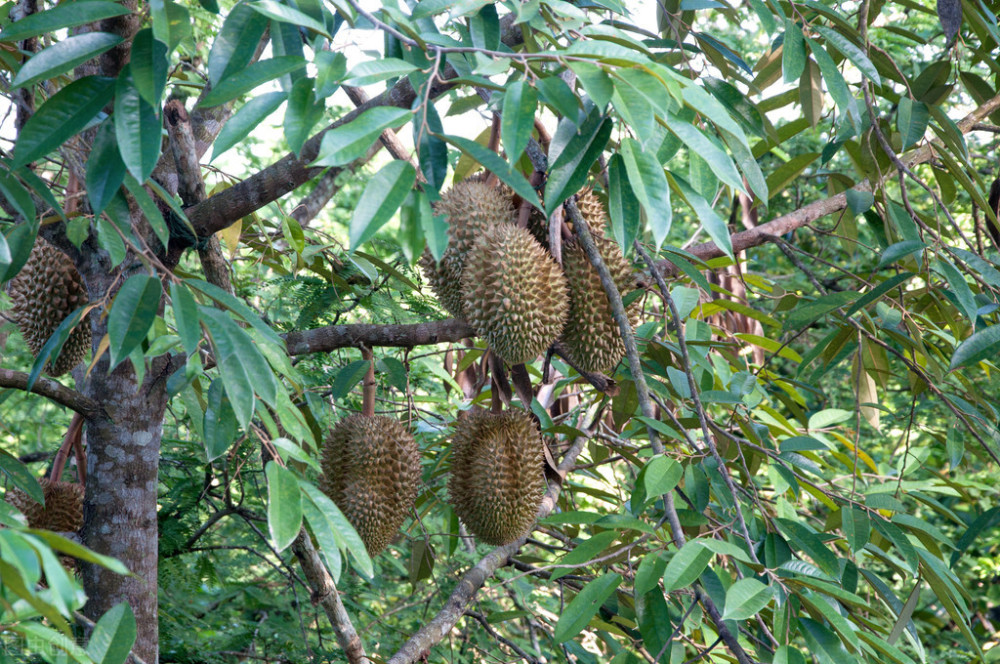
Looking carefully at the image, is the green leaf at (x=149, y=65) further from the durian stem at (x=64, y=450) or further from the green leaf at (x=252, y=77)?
the durian stem at (x=64, y=450)

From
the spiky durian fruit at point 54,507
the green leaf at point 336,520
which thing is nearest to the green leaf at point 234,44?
the green leaf at point 336,520

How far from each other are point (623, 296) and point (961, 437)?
2.64 feet

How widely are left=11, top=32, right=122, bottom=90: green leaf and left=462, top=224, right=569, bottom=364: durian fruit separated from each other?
2.34 ft

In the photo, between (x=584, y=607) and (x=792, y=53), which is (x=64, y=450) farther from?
(x=792, y=53)

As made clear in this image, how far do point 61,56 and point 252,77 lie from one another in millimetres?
204

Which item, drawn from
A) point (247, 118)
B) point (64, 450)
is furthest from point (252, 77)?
point (64, 450)

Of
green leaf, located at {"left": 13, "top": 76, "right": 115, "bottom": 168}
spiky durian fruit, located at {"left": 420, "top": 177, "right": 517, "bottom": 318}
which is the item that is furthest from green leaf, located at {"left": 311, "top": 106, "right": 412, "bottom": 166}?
spiky durian fruit, located at {"left": 420, "top": 177, "right": 517, "bottom": 318}

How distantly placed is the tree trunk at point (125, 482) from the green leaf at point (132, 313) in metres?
0.59

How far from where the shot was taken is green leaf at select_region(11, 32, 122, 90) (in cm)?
81

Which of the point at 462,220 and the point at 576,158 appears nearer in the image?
the point at 576,158

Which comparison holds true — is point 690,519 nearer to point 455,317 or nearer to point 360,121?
point 455,317

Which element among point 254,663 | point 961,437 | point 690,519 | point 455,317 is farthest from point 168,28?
point 254,663

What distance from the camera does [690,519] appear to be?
4.48ft

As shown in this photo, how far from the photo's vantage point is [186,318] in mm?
849
